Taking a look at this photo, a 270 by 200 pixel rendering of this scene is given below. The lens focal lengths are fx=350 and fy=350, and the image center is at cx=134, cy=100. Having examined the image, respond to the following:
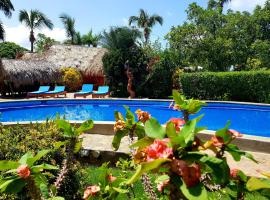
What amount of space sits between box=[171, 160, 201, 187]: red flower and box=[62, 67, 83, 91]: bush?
96.0 feet

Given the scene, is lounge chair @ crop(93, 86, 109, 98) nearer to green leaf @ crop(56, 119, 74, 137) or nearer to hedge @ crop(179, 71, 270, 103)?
hedge @ crop(179, 71, 270, 103)

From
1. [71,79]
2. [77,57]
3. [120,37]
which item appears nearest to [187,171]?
[120,37]

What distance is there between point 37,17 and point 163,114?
3309 centimetres

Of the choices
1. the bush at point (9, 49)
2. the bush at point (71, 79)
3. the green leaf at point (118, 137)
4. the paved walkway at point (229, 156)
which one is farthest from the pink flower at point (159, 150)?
the bush at point (9, 49)

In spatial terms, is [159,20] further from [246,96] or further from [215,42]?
[246,96]

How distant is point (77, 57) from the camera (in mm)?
33250

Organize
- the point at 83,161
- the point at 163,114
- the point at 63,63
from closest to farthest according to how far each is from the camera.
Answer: the point at 83,161, the point at 163,114, the point at 63,63

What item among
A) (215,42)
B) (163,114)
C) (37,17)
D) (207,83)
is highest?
(37,17)

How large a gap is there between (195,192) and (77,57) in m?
33.0

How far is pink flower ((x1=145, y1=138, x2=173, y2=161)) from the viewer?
110 cm

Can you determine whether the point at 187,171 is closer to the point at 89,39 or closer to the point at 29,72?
the point at 29,72

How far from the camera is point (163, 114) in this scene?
16.7m

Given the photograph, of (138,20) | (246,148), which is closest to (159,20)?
(138,20)

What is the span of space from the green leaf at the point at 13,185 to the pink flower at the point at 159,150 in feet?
1.76
